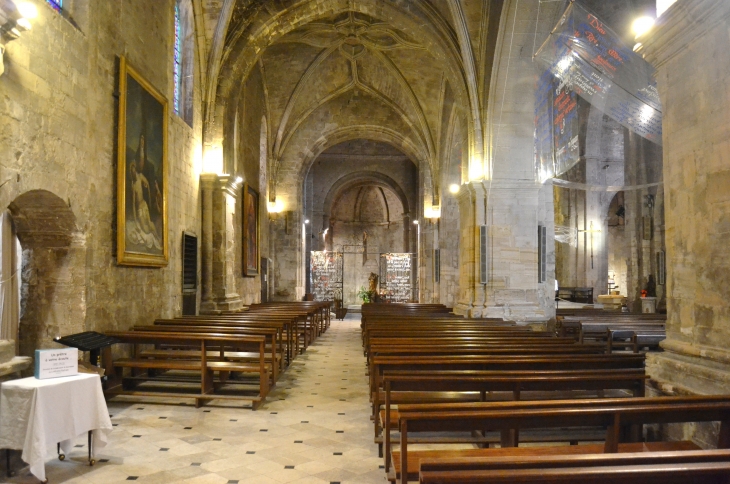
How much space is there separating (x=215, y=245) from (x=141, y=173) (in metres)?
4.06

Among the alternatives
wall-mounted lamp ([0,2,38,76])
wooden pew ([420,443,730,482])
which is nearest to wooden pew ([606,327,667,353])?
wooden pew ([420,443,730,482])

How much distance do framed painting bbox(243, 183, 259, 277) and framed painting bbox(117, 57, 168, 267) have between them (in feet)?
20.2

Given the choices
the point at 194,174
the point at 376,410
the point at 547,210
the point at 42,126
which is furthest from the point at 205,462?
the point at 547,210

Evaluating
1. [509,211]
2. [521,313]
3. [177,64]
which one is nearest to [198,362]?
[177,64]

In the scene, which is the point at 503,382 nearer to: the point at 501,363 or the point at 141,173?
the point at 501,363

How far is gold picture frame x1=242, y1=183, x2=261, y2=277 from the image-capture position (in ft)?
53.1

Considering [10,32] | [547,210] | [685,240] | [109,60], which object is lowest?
[685,240]

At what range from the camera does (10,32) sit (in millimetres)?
5074

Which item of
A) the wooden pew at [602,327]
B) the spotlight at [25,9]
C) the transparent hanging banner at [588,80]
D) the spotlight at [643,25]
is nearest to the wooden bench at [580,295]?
the transparent hanging banner at [588,80]

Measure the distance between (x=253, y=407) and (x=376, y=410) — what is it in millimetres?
1983

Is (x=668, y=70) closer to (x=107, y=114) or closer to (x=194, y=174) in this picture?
(x=107, y=114)

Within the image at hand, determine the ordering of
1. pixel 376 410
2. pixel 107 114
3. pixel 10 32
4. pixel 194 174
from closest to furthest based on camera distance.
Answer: pixel 10 32
pixel 376 410
pixel 107 114
pixel 194 174

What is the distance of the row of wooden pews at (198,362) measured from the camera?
700 cm

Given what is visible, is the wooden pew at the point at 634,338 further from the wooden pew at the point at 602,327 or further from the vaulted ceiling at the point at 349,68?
the vaulted ceiling at the point at 349,68
